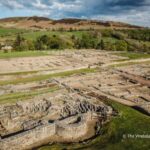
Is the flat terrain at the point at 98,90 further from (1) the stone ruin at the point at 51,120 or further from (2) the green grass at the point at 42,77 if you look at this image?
(1) the stone ruin at the point at 51,120

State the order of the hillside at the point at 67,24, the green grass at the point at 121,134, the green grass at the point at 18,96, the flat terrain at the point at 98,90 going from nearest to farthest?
1. the green grass at the point at 121,134
2. the flat terrain at the point at 98,90
3. the green grass at the point at 18,96
4. the hillside at the point at 67,24

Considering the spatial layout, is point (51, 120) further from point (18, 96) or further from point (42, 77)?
point (42, 77)

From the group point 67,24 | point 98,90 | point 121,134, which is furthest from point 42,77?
point 67,24

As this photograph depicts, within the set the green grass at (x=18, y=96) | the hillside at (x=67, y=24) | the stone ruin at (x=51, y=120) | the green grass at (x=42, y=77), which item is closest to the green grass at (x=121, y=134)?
the stone ruin at (x=51, y=120)

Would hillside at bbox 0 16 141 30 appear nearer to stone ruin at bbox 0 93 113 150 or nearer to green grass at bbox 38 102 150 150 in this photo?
stone ruin at bbox 0 93 113 150

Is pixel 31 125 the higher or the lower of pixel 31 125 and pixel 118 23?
the lower

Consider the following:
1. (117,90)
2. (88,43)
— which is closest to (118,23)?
(88,43)

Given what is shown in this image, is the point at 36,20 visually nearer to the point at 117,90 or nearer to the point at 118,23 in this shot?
the point at 118,23
